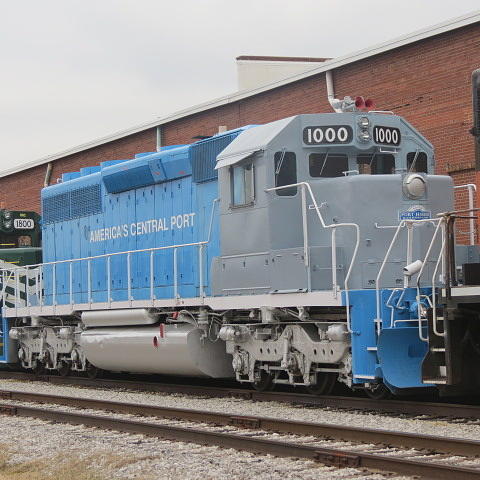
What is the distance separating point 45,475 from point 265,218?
4.95m

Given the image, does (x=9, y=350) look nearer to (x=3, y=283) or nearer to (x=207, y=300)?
(x=3, y=283)

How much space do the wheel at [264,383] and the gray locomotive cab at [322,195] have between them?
3.82 ft

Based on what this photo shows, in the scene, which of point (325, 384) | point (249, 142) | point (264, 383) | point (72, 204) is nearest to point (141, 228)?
point (72, 204)

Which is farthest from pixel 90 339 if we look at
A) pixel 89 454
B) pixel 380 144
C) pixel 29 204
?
pixel 29 204

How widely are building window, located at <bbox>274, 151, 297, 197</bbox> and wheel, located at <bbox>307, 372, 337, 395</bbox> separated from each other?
2.21 metres

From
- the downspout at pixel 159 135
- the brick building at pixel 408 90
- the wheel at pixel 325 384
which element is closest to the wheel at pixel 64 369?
the wheel at pixel 325 384

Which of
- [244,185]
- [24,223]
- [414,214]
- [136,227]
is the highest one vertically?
[24,223]

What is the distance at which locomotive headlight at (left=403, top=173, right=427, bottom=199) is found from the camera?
11.1 m

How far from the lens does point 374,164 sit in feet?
38.3

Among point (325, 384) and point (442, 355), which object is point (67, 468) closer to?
point (442, 355)

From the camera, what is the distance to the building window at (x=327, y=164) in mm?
11617

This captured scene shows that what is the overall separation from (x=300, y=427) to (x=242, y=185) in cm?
394

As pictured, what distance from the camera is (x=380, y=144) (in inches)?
458

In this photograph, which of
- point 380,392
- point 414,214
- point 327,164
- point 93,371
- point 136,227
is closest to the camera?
point 380,392
